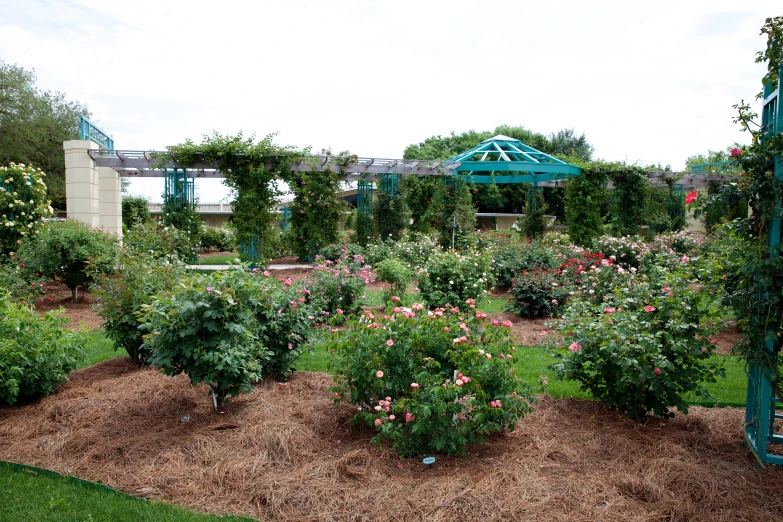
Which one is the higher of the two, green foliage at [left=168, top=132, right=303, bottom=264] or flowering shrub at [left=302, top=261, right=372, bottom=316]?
green foliage at [left=168, top=132, right=303, bottom=264]

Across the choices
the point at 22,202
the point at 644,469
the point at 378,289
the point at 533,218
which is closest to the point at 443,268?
the point at 378,289

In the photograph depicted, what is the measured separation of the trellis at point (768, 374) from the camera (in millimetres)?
3094

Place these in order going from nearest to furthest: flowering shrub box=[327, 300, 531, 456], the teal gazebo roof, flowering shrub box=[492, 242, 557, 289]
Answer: flowering shrub box=[327, 300, 531, 456]
flowering shrub box=[492, 242, 557, 289]
the teal gazebo roof

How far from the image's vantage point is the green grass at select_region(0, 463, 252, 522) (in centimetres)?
293

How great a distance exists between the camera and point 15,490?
3.23 meters

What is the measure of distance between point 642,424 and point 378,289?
7.38 meters

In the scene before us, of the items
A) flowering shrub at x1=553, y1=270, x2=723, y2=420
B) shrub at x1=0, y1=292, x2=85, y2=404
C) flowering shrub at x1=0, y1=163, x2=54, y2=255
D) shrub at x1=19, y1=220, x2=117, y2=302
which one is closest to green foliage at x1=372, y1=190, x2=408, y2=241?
shrub at x1=19, y1=220, x2=117, y2=302

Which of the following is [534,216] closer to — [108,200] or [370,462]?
[108,200]

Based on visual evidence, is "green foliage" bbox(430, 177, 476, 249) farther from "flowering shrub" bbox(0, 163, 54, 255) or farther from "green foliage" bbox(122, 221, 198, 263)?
"flowering shrub" bbox(0, 163, 54, 255)

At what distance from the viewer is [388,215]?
51.6ft

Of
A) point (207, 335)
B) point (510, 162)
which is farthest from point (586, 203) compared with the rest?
point (207, 335)

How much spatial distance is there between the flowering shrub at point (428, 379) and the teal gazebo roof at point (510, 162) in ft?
37.3

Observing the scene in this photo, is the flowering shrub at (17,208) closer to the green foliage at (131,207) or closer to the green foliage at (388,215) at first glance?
the green foliage at (388,215)

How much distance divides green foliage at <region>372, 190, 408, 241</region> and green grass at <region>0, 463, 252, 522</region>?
12649 millimetres
